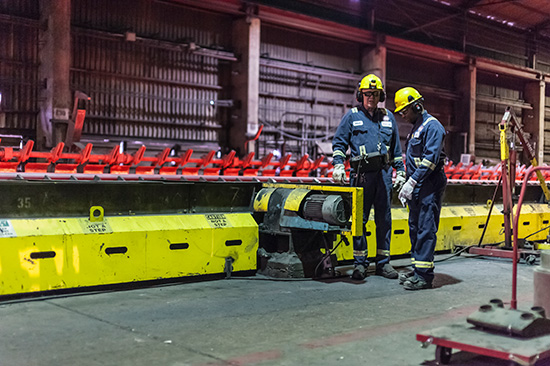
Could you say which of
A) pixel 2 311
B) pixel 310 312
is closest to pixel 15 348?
pixel 2 311

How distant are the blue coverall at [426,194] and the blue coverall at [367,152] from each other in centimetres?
43

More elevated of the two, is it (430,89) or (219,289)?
(430,89)

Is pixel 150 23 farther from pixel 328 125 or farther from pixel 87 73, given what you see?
pixel 328 125

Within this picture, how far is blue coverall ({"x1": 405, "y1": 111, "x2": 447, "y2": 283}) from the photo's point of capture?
525 centimetres

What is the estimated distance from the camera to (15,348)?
3230 millimetres

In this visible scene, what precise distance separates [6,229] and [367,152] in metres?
3.36

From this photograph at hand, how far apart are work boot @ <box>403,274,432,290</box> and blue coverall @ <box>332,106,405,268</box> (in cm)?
64

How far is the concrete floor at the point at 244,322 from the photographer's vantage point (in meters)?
3.12

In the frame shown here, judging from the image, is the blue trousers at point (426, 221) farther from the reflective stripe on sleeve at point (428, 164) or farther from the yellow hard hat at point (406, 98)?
the yellow hard hat at point (406, 98)

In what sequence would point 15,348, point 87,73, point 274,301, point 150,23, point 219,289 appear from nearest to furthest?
point 15,348, point 274,301, point 219,289, point 87,73, point 150,23

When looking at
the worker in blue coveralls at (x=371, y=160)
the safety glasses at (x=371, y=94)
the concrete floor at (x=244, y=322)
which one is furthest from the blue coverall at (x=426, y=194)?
the safety glasses at (x=371, y=94)

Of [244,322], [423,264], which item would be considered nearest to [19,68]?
[423,264]

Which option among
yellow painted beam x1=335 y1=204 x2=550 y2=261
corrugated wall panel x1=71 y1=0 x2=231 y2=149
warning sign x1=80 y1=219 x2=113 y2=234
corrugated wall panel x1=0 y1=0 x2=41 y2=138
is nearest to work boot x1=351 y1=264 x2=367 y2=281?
yellow painted beam x1=335 y1=204 x2=550 y2=261

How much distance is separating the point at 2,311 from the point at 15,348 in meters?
1.02
